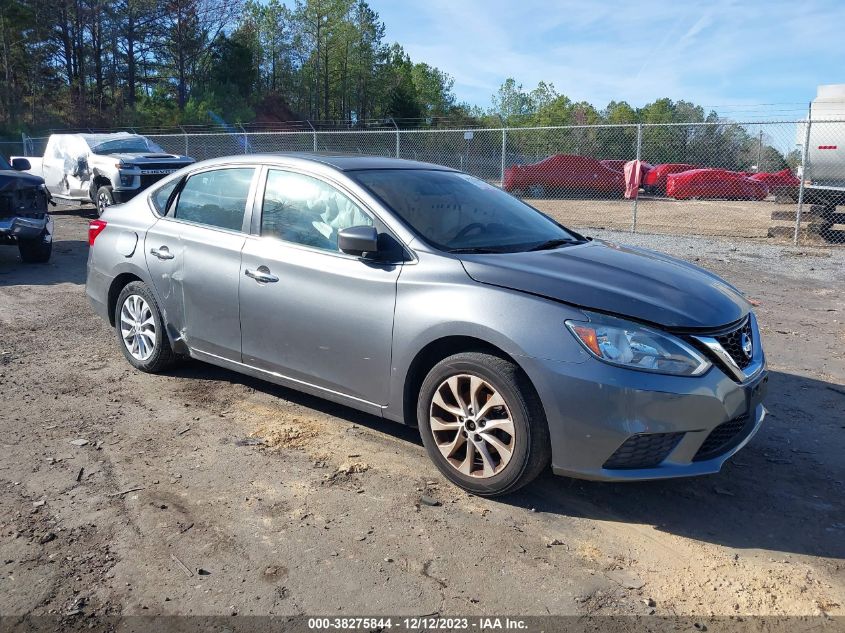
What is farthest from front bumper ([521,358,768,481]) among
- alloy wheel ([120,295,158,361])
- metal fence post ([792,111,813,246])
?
metal fence post ([792,111,813,246])

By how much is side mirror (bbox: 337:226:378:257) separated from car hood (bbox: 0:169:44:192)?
753 cm

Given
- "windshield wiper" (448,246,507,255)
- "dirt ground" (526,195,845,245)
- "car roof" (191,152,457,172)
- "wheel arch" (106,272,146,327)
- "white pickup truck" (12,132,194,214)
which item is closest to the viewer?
"windshield wiper" (448,246,507,255)

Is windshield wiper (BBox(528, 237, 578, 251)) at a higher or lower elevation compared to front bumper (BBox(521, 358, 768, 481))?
higher

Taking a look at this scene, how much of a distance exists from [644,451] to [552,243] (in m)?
1.55

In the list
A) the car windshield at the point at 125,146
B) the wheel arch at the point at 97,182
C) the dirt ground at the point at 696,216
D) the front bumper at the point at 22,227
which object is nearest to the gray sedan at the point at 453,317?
the front bumper at the point at 22,227

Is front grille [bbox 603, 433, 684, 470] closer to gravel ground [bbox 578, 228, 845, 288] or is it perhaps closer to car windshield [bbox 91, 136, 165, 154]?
gravel ground [bbox 578, 228, 845, 288]

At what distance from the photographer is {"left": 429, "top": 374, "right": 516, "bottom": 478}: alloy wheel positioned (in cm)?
348

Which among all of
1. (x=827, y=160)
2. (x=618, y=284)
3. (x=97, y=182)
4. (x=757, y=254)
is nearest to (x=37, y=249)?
(x=97, y=182)

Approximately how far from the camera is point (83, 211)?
18000mm

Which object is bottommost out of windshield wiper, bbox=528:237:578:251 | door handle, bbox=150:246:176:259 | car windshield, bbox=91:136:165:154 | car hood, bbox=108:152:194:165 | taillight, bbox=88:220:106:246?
door handle, bbox=150:246:176:259

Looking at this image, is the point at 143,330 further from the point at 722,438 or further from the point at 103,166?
the point at 103,166

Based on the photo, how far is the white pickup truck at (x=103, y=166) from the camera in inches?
569

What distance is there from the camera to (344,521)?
3.39 meters

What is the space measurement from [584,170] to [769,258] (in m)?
14.5
